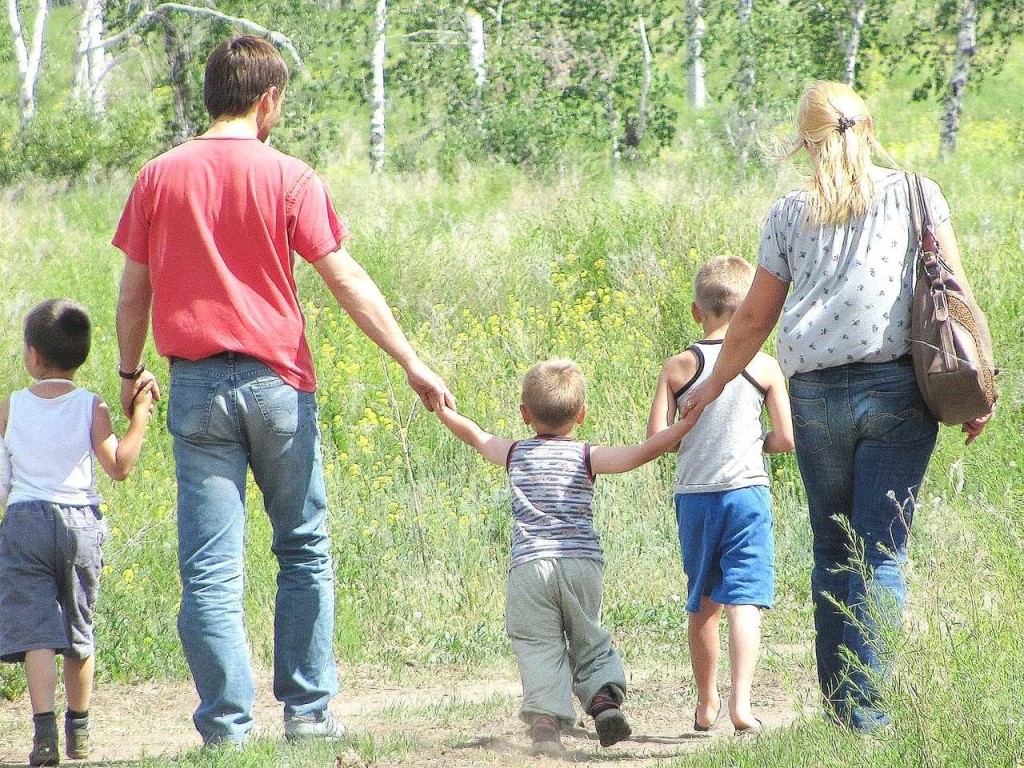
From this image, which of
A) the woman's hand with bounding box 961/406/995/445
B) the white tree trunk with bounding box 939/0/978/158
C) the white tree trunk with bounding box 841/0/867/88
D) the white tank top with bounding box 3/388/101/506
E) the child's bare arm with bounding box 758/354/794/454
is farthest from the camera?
the white tree trunk with bounding box 841/0/867/88

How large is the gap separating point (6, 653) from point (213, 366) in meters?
1.14

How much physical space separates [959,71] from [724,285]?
21.3 m

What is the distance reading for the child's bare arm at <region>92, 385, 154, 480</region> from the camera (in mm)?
3961

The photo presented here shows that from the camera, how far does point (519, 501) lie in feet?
13.3

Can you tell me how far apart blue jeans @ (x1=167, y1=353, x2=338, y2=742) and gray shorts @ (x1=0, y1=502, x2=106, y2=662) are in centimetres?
48

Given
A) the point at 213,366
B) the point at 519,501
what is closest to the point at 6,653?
the point at 213,366

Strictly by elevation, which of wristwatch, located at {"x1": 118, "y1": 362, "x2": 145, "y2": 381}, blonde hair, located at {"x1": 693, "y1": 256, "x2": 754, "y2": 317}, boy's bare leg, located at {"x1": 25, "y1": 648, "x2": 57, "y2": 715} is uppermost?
blonde hair, located at {"x1": 693, "y1": 256, "x2": 754, "y2": 317}

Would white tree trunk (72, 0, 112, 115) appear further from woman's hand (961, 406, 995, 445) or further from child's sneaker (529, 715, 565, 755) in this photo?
woman's hand (961, 406, 995, 445)

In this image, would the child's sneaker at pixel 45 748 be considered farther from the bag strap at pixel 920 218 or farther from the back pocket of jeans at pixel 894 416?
the bag strap at pixel 920 218

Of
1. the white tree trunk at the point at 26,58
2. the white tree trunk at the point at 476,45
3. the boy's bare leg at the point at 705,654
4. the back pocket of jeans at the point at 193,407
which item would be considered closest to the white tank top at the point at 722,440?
the boy's bare leg at the point at 705,654

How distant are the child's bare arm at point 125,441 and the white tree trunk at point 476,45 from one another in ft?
69.6

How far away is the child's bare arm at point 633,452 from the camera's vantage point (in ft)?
13.0

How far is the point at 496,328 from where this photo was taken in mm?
8594

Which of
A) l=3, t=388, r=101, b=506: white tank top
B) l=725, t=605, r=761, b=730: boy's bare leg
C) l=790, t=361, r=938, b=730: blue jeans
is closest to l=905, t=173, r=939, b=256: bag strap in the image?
l=790, t=361, r=938, b=730: blue jeans
